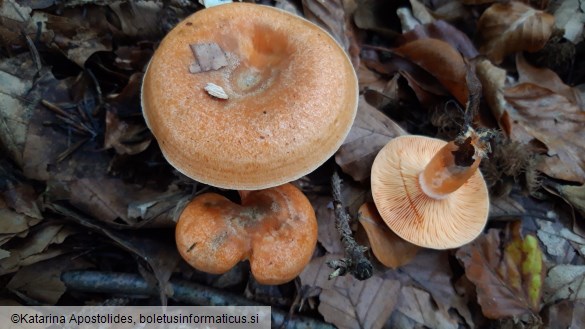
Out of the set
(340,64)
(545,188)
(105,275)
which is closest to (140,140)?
(105,275)

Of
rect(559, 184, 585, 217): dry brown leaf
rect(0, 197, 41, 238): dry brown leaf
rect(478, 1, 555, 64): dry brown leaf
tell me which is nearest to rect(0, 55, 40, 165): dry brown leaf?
rect(0, 197, 41, 238): dry brown leaf

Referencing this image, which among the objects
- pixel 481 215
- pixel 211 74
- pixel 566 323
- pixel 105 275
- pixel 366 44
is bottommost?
pixel 566 323

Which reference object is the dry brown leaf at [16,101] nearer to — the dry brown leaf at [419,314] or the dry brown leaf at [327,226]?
the dry brown leaf at [327,226]

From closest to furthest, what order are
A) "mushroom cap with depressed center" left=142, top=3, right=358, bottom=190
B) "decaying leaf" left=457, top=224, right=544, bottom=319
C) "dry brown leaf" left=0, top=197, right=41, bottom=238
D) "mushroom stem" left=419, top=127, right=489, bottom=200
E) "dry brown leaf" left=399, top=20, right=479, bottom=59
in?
"mushroom cap with depressed center" left=142, top=3, right=358, bottom=190 → "mushroom stem" left=419, top=127, right=489, bottom=200 → "dry brown leaf" left=0, top=197, right=41, bottom=238 → "decaying leaf" left=457, top=224, right=544, bottom=319 → "dry brown leaf" left=399, top=20, right=479, bottom=59

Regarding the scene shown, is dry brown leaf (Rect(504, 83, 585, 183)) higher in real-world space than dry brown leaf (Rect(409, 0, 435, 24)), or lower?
lower

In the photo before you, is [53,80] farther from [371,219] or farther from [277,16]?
[371,219]

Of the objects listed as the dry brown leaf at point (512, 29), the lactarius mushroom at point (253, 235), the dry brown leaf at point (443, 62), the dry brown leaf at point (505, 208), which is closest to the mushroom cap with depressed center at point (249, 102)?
the lactarius mushroom at point (253, 235)

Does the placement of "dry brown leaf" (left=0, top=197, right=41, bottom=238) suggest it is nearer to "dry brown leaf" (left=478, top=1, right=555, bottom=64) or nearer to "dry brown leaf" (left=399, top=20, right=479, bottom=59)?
"dry brown leaf" (left=399, top=20, right=479, bottom=59)
